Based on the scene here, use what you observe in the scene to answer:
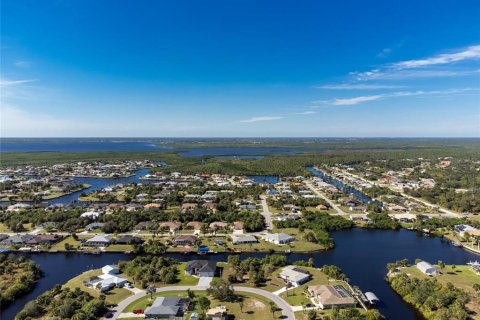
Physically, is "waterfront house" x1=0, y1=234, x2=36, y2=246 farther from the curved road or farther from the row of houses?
the curved road

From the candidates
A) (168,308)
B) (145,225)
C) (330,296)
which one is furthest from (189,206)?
(330,296)

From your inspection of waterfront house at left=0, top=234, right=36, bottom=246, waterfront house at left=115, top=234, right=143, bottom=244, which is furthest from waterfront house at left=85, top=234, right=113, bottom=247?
waterfront house at left=0, top=234, right=36, bottom=246

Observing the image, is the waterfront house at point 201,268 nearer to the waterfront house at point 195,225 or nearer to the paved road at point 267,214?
the waterfront house at point 195,225

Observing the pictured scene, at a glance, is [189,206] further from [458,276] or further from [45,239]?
[458,276]

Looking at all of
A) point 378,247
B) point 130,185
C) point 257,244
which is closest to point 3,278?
point 257,244

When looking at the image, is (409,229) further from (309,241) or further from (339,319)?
(339,319)

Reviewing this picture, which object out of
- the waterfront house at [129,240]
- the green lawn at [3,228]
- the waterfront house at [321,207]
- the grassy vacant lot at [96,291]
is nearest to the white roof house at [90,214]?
the green lawn at [3,228]
